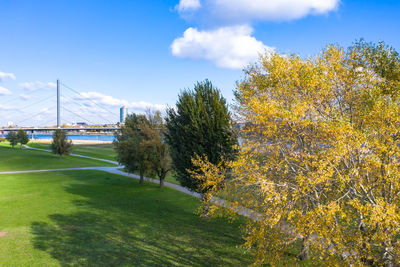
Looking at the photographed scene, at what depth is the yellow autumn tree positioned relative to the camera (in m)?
7.83

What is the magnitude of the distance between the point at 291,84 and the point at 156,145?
2348 cm

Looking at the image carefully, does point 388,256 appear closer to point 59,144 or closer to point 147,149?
point 147,149

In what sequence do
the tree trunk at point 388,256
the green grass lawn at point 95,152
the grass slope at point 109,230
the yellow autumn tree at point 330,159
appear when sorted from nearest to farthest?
the yellow autumn tree at point 330,159
the tree trunk at point 388,256
the grass slope at point 109,230
the green grass lawn at point 95,152

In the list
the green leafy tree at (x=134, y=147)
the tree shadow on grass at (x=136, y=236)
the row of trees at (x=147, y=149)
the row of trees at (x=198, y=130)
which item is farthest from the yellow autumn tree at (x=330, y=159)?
the green leafy tree at (x=134, y=147)

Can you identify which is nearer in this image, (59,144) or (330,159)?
(330,159)

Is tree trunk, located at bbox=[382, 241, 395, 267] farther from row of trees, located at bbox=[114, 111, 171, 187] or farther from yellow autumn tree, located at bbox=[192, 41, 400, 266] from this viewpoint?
row of trees, located at bbox=[114, 111, 171, 187]

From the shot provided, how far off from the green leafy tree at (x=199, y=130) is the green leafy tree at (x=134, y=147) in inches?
436

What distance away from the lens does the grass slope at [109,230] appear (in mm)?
14266

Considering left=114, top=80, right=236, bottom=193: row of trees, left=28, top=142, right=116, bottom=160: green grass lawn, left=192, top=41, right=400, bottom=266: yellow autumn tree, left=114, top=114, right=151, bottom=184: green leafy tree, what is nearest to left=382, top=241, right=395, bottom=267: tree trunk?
left=192, top=41, right=400, bottom=266: yellow autumn tree

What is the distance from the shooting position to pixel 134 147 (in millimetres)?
32312

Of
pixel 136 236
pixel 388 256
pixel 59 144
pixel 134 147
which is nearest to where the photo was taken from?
pixel 388 256

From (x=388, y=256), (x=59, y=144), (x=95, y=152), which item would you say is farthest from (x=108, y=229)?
(x=95, y=152)

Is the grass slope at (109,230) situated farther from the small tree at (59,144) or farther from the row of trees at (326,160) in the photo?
the small tree at (59,144)

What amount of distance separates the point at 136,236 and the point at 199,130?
877 cm
